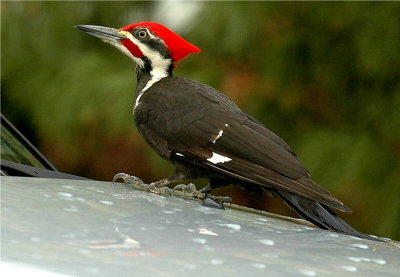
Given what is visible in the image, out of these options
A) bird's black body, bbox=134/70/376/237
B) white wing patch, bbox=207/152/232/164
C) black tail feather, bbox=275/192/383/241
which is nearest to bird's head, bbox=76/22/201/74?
bird's black body, bbox=134/70/376/237

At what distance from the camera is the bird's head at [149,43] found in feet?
7.97

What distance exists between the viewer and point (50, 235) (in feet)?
3.41

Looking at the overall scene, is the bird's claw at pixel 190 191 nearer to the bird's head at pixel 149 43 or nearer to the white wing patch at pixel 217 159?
the white wing patch at pixel 217 159

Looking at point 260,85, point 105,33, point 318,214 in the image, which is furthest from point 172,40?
point 260,85

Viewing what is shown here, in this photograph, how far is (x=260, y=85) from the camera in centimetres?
344

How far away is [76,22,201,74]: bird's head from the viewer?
2428 mm

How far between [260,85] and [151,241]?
93.7 inches

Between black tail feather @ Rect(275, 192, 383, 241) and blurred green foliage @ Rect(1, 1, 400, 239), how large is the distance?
1.30 m

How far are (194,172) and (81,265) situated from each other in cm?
126

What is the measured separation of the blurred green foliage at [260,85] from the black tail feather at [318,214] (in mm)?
1296

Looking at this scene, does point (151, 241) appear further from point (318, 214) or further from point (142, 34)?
point (142, 34)

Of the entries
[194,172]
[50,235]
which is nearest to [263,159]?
[194,172]

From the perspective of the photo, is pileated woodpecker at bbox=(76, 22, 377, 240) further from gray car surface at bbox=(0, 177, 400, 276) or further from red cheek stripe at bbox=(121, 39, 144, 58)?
gray car surface at bbox=(0, 177, 400, 276)

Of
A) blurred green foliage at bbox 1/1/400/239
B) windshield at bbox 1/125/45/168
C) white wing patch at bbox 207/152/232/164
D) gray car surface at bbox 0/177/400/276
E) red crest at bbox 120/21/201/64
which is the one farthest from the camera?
blurred green foliage at bbox 1/1/400/239
